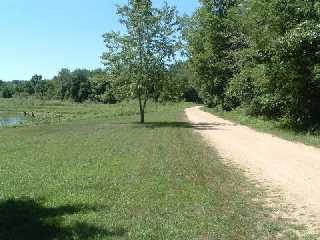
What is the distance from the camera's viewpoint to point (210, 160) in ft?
59.2

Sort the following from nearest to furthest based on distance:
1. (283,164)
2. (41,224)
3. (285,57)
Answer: (41,224)
(283,164)
(285,57)

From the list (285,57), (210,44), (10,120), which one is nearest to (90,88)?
(10,120)

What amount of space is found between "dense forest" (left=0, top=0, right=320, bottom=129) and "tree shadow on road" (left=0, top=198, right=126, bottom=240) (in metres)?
17.2

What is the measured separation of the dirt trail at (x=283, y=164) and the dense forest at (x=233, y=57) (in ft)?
12.5

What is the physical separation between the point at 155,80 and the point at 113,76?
3512 millimetres

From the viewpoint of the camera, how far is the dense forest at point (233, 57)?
26156 mm

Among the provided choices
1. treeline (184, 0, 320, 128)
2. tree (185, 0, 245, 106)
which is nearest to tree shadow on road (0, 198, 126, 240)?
treeline (184, 0, 320, 128)

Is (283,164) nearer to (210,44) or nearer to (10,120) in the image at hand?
(210,44)

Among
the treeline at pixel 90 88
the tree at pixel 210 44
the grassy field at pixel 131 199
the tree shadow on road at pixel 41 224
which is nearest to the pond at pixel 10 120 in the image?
the treeline at pixel 90 88

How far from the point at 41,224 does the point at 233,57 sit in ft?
107

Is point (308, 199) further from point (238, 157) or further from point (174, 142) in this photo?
point (174, 142)

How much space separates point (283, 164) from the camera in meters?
16.6

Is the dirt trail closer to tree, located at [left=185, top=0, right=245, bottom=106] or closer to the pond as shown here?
tree, located at [left=185, top=0, right=245, bottom=106]

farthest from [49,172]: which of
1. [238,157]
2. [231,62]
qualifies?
[231,62]
